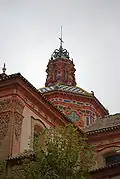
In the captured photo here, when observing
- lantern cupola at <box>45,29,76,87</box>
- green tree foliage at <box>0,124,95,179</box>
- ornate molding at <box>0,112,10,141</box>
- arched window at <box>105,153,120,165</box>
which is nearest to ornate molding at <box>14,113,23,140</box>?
ornate molding at <box>0,112,10,141</box>

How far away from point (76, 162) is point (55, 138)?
1.12m

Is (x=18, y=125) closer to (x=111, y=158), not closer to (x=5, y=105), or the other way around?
(x=5, y=105)

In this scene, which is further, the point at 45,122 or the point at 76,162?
the point at 45,122

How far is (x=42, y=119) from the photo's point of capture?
1928cm

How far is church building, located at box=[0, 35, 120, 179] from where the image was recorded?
16195 millimetres

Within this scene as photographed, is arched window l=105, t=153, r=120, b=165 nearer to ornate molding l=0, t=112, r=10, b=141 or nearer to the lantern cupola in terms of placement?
ornate molding l=0, t=112, r=10, b=141

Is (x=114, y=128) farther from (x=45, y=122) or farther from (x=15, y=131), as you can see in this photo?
(x=15, y=131)

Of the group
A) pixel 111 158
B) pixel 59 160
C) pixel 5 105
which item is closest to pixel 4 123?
pixel 5 105

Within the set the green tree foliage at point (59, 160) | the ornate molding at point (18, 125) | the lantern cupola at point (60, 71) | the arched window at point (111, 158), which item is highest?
the lantern cupola at point (60, 71)

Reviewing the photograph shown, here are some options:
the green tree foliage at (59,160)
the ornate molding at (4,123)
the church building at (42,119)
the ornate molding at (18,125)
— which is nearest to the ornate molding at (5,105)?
the church building at (42,119)

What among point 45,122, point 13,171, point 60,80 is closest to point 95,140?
point 45,122

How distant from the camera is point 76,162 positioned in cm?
1157

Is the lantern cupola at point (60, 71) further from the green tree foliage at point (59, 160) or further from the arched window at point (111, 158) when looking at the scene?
the green tree foliage at point (59, 160)

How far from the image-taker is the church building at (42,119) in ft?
53.1
